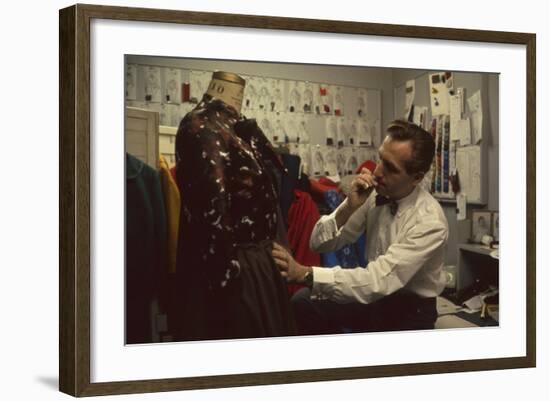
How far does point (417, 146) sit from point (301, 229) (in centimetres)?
41

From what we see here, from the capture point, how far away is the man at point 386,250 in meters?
3.01

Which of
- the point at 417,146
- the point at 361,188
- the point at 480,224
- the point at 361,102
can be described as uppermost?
the point at 361,102

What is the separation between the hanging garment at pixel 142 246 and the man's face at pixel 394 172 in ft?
2.08

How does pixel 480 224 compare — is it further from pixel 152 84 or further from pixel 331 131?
pixel 152 84

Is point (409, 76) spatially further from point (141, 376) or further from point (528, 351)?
point (141, 376)

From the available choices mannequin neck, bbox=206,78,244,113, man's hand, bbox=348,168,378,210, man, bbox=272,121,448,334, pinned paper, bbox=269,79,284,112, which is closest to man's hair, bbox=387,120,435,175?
man, bbox=272,121,448,334

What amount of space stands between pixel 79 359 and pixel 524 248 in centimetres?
135

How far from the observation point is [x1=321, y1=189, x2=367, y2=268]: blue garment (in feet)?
9.89

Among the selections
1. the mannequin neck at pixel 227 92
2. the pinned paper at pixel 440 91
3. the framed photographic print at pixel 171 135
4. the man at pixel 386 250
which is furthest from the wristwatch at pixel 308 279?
the pinned paper at pixel 440 91

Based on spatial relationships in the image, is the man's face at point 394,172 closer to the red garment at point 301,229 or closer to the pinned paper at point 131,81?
the red garment at point 301,229

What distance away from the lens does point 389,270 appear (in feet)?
10.0

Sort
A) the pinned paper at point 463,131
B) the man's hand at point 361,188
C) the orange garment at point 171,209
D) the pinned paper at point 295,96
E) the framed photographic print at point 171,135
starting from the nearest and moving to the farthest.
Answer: the framed photographic print at point 171,135 → the orange garment at point 171,209 → the pinned paper at point 295,96 → the man's hand at point 361,188 → the pinned paper at point 463,131

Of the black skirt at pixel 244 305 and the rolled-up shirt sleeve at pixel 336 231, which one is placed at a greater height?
the rolled-up shirt sleeve at pixel 336 231

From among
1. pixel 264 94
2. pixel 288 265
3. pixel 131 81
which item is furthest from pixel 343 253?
pixel 131 81
